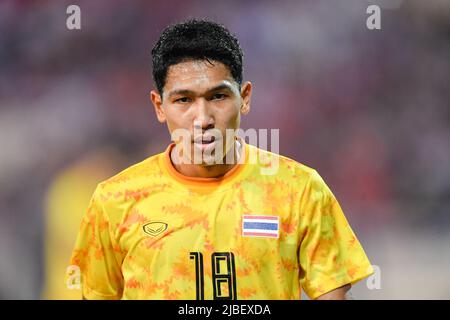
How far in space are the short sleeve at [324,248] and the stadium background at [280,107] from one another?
1.44 metres

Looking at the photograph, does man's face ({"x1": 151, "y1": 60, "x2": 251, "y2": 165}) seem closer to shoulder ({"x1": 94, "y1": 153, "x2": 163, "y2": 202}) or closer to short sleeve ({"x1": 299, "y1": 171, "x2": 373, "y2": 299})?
shoulder ({"x1": 94, "y1": 153, "x2": 163, "y2": 202})

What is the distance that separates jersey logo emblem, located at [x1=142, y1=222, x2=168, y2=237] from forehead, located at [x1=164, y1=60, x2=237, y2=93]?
55 centimetres

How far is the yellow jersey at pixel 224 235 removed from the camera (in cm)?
303

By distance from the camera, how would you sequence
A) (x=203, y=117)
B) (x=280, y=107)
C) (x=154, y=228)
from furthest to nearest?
(x=280, y=107) < (x=154, y=228) < (x=203, y=117)

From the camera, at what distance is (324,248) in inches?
122

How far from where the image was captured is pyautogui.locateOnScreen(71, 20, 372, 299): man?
3039 millimetres

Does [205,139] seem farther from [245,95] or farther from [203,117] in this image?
[245,95]

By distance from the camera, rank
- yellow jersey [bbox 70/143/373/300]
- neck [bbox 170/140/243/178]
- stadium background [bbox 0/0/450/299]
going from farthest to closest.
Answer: stadium background [bbox 0/0/450/299] < neck [bbox 170/140/243/178] < yellow jersey [bbox 70/143/373/300]

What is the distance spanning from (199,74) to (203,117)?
0.17 metres

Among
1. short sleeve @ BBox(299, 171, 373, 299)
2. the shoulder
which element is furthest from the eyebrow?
short sleeve @ BBox(299, 171, 373, 299)

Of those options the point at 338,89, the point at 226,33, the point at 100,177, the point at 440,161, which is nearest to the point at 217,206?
the point at 226,33

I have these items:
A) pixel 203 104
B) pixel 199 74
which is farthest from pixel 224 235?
pixel 199 74

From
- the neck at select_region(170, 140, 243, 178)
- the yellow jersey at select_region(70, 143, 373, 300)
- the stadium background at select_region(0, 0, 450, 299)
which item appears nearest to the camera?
the yellow jersey at select_region(70, 143, 373, 300)

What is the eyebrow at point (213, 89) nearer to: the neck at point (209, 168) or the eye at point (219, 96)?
the eye at point (219, 96)
